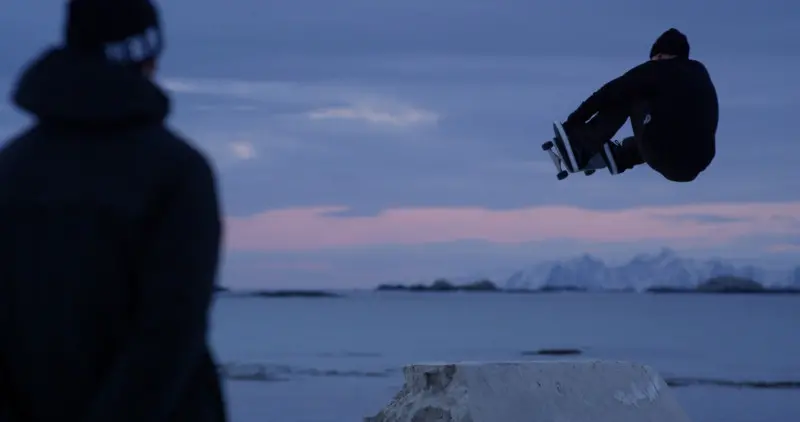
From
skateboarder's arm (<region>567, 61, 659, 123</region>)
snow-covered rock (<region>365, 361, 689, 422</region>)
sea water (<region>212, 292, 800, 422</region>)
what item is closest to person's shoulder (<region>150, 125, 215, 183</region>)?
snow-covered rock (<region>365, 361, 689, 422</region>)

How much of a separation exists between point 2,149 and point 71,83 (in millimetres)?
270

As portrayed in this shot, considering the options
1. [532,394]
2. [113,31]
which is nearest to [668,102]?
[532,394]

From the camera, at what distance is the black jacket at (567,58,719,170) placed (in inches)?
372

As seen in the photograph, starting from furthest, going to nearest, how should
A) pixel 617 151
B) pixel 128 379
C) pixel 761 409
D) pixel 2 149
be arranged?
pixel 761 409
pixel 617 151
pixel 2 149
pixel 128 379

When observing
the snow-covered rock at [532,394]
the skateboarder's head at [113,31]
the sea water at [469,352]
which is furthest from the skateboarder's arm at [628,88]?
the sea water at [469,352]

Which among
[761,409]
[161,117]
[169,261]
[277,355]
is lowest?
[277,355]

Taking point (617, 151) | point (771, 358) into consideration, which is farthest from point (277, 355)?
point (617, 151)

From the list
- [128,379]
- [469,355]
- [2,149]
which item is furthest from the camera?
[469,355]

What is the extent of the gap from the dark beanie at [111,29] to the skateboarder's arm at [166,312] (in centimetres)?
36

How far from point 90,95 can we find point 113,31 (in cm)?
19

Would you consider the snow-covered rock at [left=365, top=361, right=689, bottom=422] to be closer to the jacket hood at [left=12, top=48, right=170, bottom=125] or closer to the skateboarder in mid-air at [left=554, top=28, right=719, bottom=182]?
the skateboarder in mid-air at [left=554, top=28, right=719, bottom=182]

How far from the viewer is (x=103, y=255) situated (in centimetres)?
339

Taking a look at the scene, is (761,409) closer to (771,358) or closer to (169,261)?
(771,358)

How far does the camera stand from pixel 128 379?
131 inches
